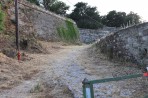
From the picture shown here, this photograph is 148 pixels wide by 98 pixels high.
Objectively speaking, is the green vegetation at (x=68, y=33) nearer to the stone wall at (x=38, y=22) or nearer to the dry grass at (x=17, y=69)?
the stone wall at (x=38, y=22)

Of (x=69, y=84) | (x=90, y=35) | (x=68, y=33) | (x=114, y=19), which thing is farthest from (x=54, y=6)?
(x=69, y=84)

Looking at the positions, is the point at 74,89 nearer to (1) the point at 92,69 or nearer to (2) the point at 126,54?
(1) the point at 92,69

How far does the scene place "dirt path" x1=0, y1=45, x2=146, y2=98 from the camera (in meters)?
9.96

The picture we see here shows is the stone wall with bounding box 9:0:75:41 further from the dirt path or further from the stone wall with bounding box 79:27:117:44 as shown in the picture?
→ the dirt path

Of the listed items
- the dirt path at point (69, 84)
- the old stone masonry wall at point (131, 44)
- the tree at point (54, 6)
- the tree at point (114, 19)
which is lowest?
the dirt path at point (69, 84)

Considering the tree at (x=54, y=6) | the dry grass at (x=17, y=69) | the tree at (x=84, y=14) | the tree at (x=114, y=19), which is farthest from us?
the tree at (x=114, y=19)

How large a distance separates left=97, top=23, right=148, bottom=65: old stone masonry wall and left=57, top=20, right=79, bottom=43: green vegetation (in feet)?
54.4

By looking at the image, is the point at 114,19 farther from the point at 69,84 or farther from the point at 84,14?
the point at 69,84

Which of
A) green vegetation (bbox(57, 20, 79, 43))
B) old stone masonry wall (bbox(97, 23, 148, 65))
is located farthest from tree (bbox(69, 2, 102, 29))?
old stone masonry wall (bbox(97, 23, 148, 65))

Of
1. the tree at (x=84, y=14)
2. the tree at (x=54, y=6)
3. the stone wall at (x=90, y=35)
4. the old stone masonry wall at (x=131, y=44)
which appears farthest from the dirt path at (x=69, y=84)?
the tree at (x=84, y=14)

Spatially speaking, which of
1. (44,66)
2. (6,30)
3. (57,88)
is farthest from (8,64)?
(6,30)

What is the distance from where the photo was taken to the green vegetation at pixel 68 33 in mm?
32366

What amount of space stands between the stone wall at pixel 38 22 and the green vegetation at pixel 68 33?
63cm

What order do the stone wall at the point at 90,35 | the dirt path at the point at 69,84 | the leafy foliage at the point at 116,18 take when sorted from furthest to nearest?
the leafy foliage at the point at 116,18
the stone wall at the point at 90,35
the dirt path at the point at 69,84
